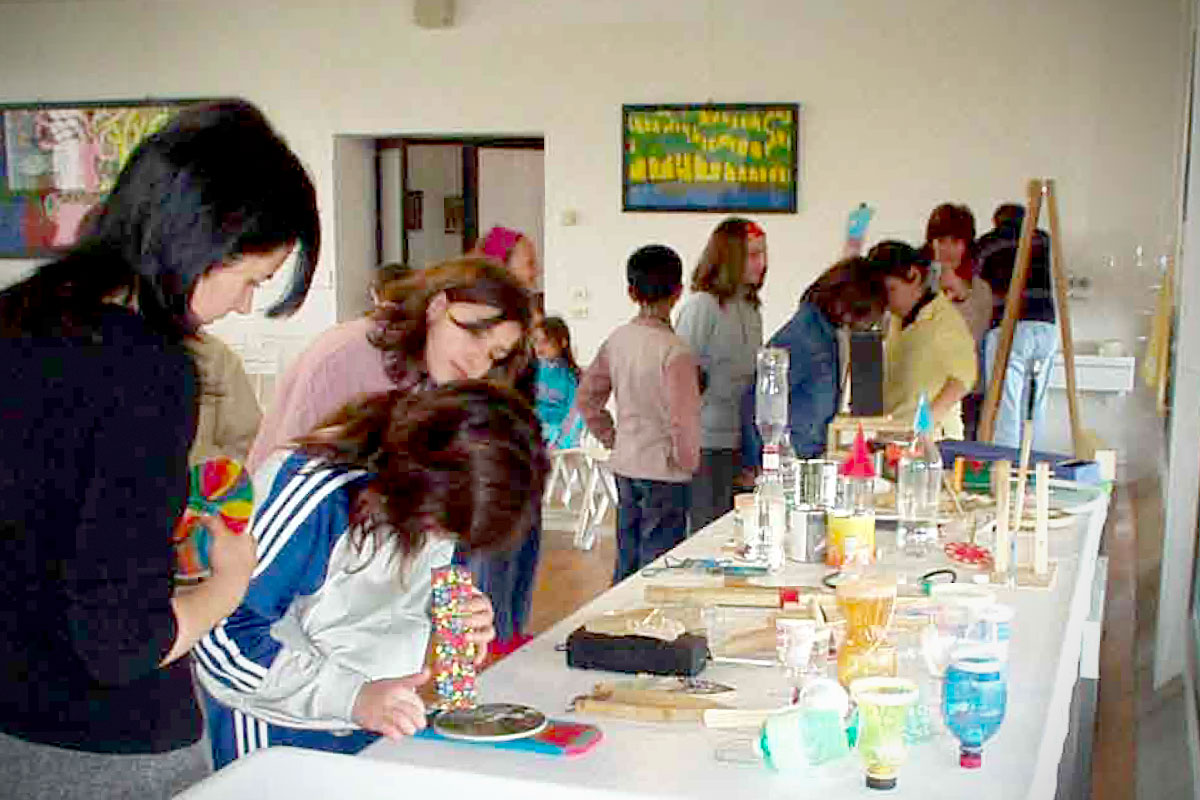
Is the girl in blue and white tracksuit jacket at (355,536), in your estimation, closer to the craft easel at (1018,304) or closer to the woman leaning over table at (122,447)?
the woman leaning over table at (122,447)

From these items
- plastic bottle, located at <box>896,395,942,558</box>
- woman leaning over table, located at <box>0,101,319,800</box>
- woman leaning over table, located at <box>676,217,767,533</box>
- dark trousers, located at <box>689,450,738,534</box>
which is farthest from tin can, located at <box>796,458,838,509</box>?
woman leaning over table, located at <box>0,101,319,800</box>

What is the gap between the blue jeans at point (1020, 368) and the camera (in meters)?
5.91

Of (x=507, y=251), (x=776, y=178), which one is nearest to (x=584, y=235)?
(x=776, y=178)

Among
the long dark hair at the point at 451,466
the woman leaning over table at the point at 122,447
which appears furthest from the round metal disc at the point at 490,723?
the woman leaning over table at the point at 122,447

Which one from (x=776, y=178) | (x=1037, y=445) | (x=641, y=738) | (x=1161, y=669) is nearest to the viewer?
(x=641, y=738)

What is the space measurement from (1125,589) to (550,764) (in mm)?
4722

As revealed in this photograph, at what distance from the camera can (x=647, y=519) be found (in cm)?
466

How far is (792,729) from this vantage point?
1.70 meters

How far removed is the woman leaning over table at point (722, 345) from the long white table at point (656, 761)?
239 centimetres

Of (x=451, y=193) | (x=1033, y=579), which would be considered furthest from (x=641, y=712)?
(x=451, y=193)

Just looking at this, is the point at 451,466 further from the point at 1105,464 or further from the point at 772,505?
the point at 1105,464

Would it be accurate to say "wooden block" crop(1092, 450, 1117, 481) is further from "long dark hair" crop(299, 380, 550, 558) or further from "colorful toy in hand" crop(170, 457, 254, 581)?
"colorful toy in hand" crop(170, 457, 254, 581)

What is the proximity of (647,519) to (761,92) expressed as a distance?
3.56 metres

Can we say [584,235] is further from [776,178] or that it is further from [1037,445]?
[1037,445]
